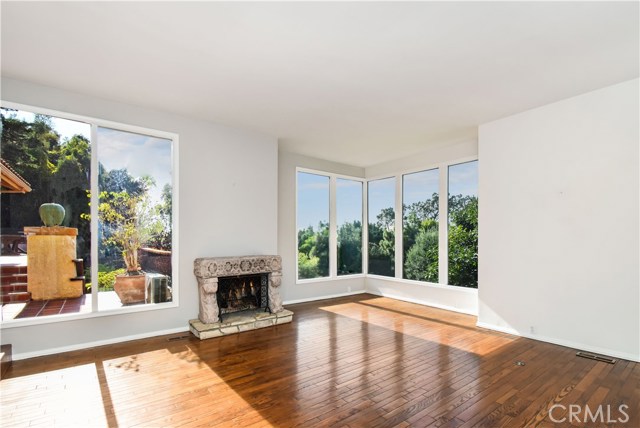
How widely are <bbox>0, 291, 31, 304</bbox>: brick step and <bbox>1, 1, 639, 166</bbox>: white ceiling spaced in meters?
2.36

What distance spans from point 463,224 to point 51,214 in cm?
599

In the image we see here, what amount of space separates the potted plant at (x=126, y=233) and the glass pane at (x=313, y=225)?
3.00 m

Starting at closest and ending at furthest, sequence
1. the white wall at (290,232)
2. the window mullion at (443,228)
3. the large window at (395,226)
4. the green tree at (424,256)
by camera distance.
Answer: the large window at (395,226) → the window mullion at (443,228) → the green tree at (424,256) → the white wall at (290,232)

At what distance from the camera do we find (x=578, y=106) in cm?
386

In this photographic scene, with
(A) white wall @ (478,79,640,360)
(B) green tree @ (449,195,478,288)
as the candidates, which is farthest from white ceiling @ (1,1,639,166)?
(B) green tree @ (449,195,478,288)

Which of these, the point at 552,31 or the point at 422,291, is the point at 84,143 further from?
the point at 422,291

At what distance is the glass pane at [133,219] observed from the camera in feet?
13.3

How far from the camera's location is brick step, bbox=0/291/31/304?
3461 millimetres

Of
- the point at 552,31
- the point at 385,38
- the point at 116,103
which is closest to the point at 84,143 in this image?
the point at 116,103

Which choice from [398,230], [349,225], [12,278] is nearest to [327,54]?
[12,278]

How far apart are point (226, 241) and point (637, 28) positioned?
5.04 m

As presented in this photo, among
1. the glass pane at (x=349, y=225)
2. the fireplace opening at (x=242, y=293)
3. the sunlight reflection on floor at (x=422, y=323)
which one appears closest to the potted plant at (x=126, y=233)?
the fireplace opening at (x=242, y=293)

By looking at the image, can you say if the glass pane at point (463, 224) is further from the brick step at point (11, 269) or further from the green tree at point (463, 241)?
the brick step at point (11, 269)

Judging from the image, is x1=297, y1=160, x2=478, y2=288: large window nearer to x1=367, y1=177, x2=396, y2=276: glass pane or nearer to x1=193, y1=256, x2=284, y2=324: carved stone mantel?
x1=367, y1=177, x2=396, y2=276: glass pane
